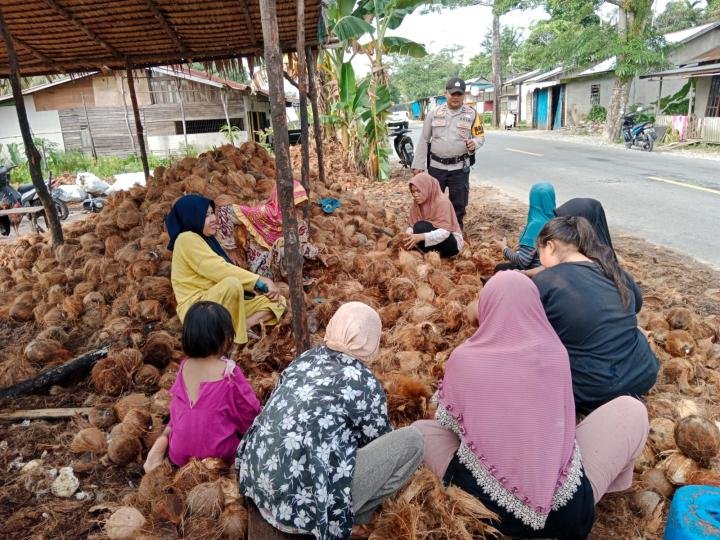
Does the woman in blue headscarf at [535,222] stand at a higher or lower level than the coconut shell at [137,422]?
higher

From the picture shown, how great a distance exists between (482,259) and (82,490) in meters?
3.76

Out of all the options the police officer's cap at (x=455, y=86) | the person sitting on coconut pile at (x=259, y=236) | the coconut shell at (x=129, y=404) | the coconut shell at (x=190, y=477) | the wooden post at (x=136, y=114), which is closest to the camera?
the coconut shell at (x=190, y=477)

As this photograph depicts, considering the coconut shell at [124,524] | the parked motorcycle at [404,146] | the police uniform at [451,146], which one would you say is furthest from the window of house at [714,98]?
the coconut shell at [124,524]

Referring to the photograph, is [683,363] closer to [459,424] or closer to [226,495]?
[459,424]

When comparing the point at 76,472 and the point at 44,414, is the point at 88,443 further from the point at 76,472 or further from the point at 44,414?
the point at 44,414

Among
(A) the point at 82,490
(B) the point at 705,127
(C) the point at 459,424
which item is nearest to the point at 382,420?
(C) the point at 459,424

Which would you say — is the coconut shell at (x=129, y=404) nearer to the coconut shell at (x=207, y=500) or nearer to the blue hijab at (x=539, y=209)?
the coconut shell at (x=207, y=500)

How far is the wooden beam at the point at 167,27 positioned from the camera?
4.85 metres

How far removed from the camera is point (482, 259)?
502 cm

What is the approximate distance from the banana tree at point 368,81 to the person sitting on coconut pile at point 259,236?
20.9ft

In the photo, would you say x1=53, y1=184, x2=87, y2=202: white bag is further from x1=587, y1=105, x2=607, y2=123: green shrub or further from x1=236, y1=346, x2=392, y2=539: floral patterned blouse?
x1=587, y1=105, x2=607, y2=123: green shrub

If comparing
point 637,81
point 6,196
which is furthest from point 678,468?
point 637,81

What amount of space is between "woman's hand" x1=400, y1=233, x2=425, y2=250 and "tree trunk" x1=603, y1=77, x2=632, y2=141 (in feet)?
53.7

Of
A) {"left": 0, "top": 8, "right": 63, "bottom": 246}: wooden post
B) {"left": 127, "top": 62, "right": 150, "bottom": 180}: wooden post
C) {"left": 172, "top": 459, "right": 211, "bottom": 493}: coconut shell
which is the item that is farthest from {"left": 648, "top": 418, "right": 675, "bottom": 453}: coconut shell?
{"left": 127, "top": 62, "right": 150, "bottom": 180}: wooden post
